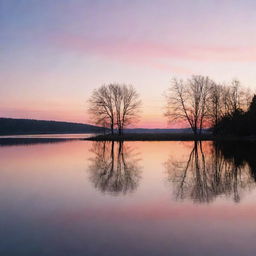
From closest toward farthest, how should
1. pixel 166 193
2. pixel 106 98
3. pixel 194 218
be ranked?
1. pixel 194 218
2. pixel 166 193
3. pixel 106 98

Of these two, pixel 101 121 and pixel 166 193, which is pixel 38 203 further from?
pixel 101 121

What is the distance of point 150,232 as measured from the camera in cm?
627

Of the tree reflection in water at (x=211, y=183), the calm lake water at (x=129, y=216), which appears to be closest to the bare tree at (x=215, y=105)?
the tree reflection in water at (x=211, y=183)

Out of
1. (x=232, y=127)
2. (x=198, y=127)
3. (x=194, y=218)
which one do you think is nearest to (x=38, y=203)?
(x=194, y=218)

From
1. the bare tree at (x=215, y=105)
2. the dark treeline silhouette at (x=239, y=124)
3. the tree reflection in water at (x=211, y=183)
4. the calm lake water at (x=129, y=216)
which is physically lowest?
the calm lake water at (x=129, y=216)

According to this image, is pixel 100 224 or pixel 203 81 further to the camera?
pixel 203 81

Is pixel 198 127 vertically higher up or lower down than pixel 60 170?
higher up

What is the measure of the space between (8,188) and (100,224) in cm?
643

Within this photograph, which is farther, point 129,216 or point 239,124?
point 239,124

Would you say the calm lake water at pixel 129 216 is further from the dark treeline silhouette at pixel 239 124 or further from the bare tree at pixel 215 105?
the bare tree at pixel 215 105

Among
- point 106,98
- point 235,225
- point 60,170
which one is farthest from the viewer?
point 106,98

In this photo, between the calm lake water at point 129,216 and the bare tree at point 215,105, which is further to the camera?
the bare tree at point 215,105

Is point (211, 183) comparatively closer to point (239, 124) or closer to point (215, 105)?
point (239, 124)

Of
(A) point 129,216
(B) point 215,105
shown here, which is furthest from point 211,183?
(B) point 215,105
